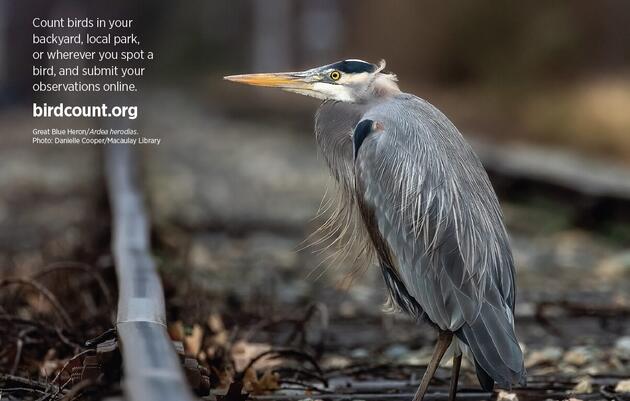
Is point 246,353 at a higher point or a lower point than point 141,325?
lower

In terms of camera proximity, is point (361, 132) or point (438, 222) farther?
point (361, 132)

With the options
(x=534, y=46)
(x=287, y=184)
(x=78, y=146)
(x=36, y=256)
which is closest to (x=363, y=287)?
(x=36, y=256)

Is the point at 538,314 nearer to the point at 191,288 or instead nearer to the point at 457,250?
the point at 191,288

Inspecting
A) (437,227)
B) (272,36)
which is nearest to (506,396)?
(437,227)

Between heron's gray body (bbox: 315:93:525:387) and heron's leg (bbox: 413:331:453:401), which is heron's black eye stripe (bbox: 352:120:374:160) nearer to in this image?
heron's gray body (bbox: 315:93:525:387)

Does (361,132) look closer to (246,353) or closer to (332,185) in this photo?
(246,353)

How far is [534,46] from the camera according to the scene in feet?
70.7

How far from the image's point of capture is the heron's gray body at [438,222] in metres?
3.42

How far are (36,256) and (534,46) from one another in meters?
15.4

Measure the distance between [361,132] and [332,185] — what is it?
2016 millimetres

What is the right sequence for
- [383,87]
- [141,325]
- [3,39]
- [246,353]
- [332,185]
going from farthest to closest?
[3,39], [332,185], [246,353], [383,87], [141,325]

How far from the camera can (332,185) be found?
219 inches

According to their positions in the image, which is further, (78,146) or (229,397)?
(78,146)

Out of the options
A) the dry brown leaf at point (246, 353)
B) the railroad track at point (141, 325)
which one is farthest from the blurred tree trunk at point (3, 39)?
the dry brown leaf at point (246, 353)
